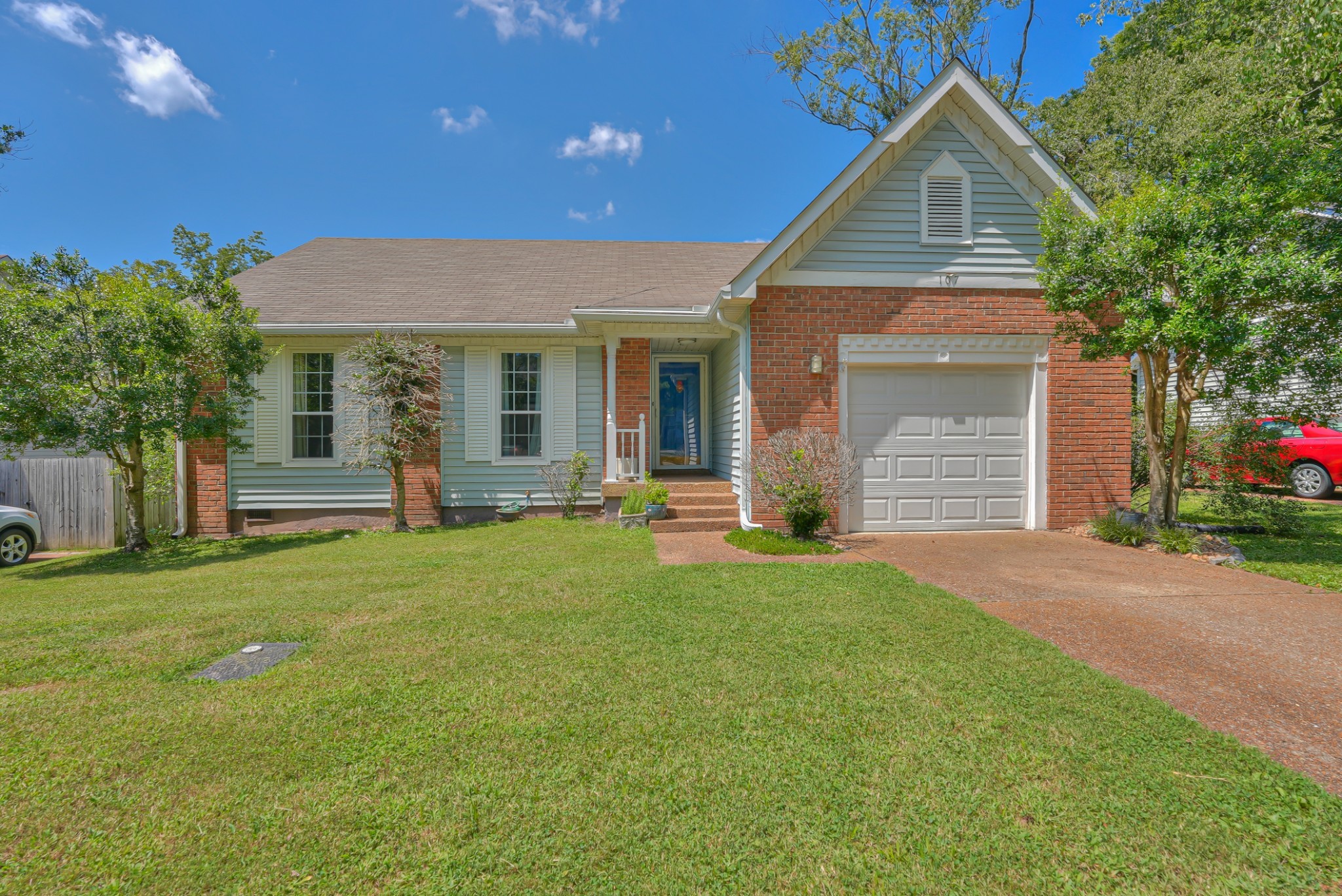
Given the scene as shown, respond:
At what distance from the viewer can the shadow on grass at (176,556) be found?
7.31 m

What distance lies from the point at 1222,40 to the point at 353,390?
23.3 m

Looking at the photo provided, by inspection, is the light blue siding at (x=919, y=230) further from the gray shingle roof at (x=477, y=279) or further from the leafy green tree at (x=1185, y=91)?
the gray shingle roof at (x=477, y=279)

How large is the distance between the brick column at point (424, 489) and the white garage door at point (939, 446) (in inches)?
272

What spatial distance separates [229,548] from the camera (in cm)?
844

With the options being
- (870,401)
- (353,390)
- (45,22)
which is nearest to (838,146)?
(870,401)

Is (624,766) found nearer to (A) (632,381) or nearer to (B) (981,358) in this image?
(B) (981,358)

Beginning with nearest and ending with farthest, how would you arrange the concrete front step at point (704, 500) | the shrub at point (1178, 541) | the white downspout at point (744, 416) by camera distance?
the shrub at point (1178, 541), the white downspout at point (744, 416), the concrete front step at point (704, 500)

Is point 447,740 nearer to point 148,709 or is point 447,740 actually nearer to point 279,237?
point 148,709

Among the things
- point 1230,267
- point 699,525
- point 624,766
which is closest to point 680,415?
point 699,525

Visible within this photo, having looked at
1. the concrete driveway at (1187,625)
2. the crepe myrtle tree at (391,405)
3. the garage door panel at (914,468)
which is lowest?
the concrete driveway at (1187,625)

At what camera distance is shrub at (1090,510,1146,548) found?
23.7ft

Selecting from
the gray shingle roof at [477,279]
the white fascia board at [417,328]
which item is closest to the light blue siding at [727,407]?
the gray shingle roof at [477,279]

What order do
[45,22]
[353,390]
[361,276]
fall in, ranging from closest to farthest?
1. [353,390]
2. [45,22]
3. [361,276]

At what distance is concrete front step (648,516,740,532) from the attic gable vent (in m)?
4.85
